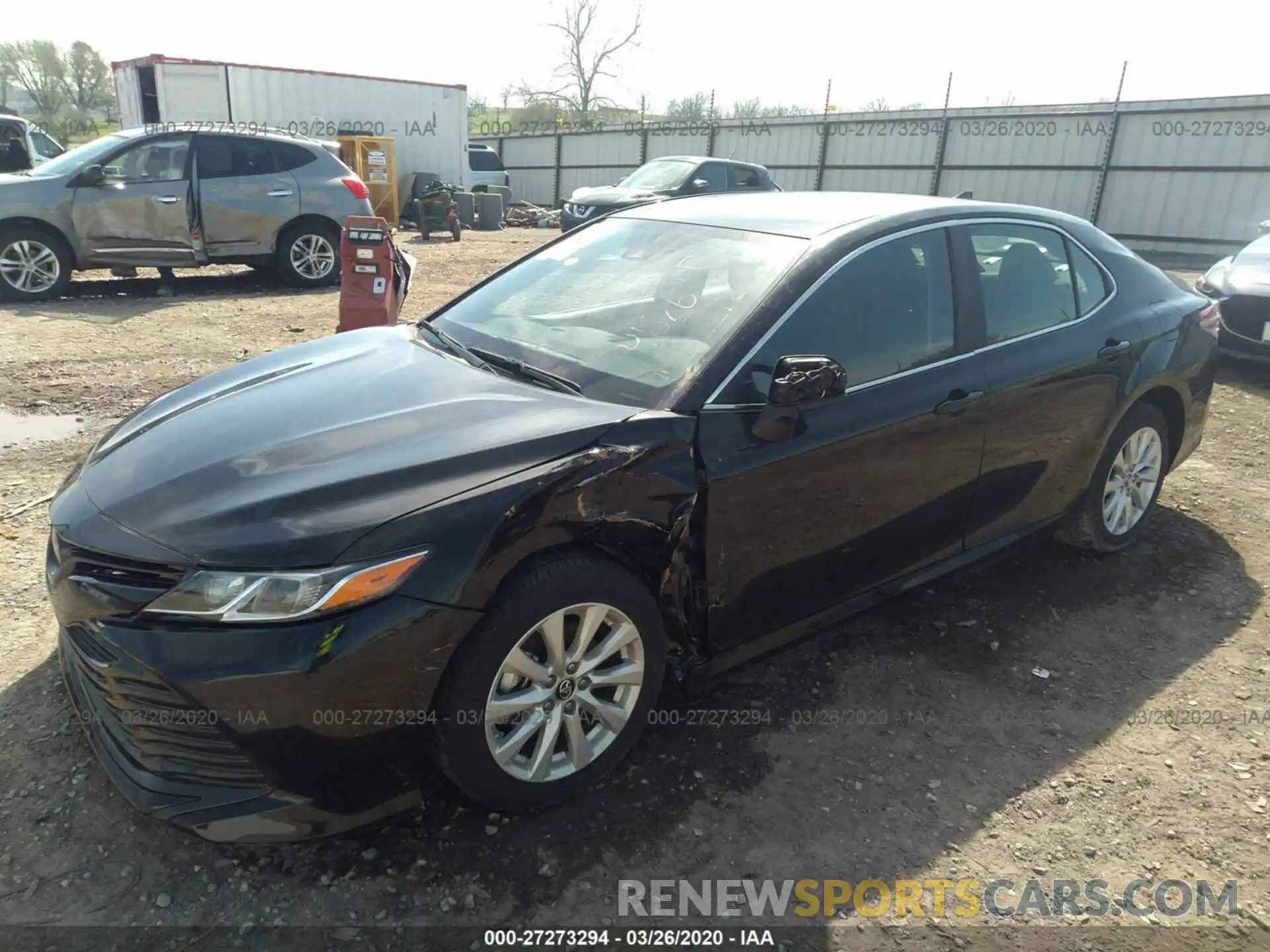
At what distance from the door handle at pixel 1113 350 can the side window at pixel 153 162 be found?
30.7 ft

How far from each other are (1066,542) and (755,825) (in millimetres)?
2444

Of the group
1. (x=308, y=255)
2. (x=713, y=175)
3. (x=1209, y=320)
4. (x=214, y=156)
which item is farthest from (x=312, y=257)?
(x=1209, y=320)

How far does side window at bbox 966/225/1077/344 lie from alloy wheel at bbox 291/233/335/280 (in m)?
8.83

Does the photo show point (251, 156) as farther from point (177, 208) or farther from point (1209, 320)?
point (1209, 320)

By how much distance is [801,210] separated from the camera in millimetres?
3305

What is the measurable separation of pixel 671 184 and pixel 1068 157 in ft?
28.1

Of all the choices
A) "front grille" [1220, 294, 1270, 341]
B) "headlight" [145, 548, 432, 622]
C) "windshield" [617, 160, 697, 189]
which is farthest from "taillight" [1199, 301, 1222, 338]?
"windshield" [617, 160, 697, 189]

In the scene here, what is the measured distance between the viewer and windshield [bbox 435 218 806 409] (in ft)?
9.02

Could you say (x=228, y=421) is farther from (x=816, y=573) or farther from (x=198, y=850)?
(x=816, y=573)

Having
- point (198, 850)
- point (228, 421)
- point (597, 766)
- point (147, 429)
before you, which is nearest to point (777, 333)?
point (597, 766)

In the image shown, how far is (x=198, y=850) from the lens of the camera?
231 cm

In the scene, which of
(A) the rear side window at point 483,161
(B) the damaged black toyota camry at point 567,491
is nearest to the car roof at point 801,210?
(B) the damaged black toyota camry at point 567,491

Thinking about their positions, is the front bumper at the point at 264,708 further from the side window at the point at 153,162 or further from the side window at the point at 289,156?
the side window at the point at 289,156

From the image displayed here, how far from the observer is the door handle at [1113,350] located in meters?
3.67
